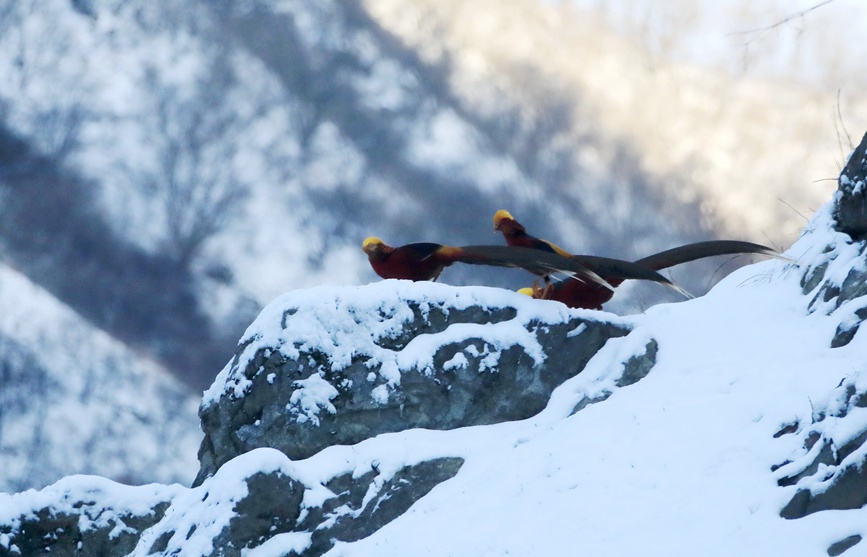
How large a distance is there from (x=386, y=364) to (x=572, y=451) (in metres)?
2.32

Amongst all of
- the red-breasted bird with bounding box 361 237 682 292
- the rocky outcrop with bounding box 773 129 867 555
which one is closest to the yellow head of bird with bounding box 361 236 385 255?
the red-breasted bird with bounding box 361 237 682 292

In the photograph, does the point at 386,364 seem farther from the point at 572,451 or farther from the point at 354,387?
the point at 572,451

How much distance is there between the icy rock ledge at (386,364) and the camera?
9297mm

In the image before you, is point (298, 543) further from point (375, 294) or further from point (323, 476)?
point (375, 294)

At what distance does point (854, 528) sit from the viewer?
5.48 metres

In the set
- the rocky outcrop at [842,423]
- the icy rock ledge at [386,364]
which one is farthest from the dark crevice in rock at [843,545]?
the icy rock ledge at [386,364]

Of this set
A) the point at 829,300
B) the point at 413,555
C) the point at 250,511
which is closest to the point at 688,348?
the point at 829,300

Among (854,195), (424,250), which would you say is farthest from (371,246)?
(854,195)

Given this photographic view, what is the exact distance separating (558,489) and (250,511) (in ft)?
9.00

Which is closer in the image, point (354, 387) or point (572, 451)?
point (572, 451)

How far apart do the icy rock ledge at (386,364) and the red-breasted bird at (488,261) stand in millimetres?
430

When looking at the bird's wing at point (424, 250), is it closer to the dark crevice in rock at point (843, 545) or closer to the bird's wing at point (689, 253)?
the bird's wing at point (689, 253)

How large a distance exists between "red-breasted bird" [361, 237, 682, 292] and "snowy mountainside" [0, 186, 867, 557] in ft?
1.43

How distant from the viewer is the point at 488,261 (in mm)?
10102
